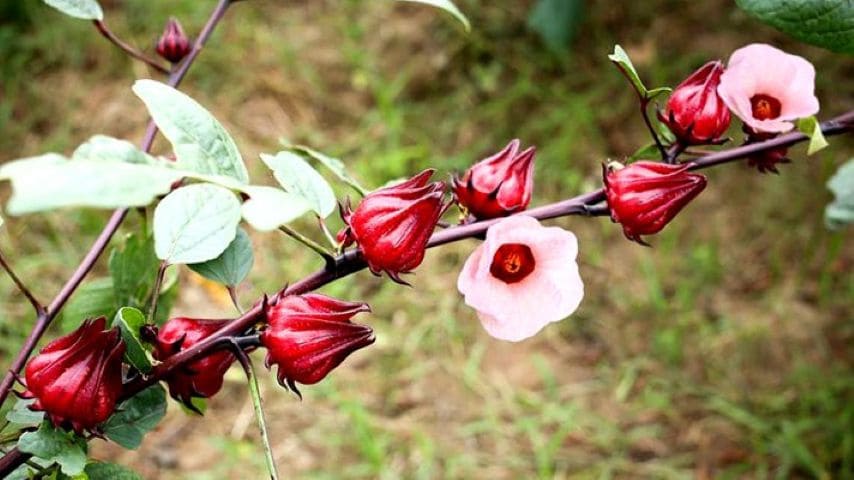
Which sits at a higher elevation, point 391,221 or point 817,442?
point 391,221

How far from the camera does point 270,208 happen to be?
15.1 inches

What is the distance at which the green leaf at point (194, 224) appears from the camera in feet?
1.56

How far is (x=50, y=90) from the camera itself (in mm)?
2080

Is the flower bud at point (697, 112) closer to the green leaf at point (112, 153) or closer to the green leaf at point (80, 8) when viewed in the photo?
the green leaf at point (112, 153)

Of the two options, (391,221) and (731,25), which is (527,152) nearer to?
(391,221)

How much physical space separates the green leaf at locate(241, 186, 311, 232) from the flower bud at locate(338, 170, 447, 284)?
0.29 ft

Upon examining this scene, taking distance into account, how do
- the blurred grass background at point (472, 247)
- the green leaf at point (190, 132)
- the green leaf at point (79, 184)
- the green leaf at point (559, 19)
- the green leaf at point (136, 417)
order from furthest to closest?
the green leaf at point (559, 19) → the blurred grass background at point (472, 247) → the green leaf at point (136, 417) → the green leaf at point (190, 132) → the green leaf at point (79, 184)

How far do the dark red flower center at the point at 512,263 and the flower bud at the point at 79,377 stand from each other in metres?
0.20

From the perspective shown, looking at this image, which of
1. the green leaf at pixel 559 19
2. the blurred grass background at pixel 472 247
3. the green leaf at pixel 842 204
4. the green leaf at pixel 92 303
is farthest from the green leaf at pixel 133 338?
the green leaf at pixel 559 19

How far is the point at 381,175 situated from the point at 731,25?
82 cm

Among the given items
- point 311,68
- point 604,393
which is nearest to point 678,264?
point 604,393

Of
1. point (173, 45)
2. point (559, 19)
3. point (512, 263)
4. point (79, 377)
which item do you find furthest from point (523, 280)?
point (559, 19)

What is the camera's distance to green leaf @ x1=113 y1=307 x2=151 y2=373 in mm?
486

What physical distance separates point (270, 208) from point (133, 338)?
0.14m
